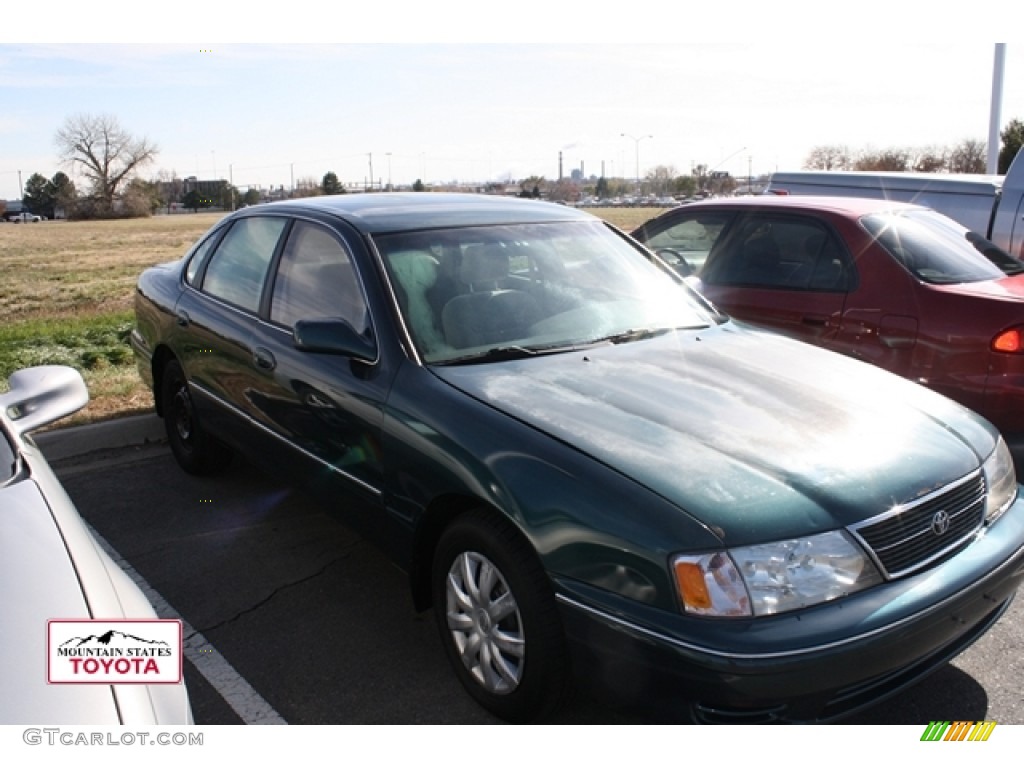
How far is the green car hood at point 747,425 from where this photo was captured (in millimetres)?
2490

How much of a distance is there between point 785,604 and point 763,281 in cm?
346

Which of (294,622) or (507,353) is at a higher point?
(507,353)

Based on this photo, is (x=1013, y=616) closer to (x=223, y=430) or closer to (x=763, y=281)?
(x=763, y=281)

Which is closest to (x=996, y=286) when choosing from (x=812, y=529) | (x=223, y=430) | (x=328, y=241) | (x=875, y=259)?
(x=875, y=259)

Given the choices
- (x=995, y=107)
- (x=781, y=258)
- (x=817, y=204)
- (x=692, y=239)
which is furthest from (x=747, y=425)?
(x=995, y=107)

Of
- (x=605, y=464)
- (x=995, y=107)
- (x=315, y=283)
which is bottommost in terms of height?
(x=605, y=464)

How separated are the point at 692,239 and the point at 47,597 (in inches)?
200

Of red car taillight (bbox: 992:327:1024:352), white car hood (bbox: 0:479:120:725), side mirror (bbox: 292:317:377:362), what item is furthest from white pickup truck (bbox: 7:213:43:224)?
white car hood (bbox: 0:479:120:725)

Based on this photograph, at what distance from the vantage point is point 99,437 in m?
5.82

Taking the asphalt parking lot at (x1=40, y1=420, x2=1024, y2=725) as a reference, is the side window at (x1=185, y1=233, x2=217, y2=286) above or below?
above

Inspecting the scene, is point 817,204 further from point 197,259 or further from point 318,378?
point 197,259

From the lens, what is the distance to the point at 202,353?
4.72 metres

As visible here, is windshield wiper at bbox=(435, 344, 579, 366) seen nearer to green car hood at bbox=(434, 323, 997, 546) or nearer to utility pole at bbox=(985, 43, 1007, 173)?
green car hood at bbox=(434, 323, 997, 546)

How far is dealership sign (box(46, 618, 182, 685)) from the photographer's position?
1.69 m
